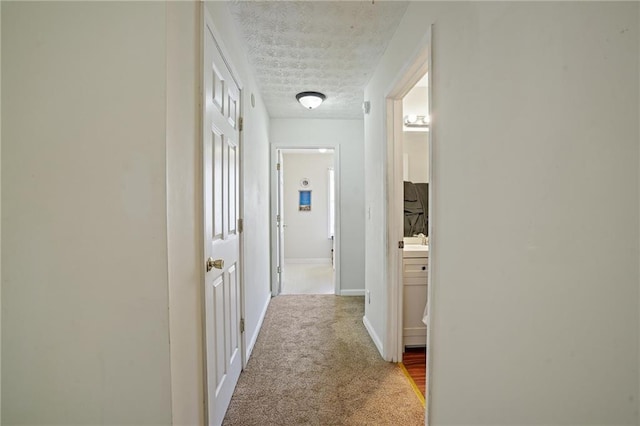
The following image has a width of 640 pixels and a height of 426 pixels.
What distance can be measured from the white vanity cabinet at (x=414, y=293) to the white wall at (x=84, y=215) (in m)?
1.81

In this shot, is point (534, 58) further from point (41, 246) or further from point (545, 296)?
point (41, 246)

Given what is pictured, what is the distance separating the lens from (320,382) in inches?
77.6

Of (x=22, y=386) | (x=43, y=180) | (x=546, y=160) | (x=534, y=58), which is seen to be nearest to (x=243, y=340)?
(x=22, y=386)

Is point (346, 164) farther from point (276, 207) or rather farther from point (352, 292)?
point (352, 292)

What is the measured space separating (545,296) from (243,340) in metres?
1.88

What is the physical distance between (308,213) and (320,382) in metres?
4.70

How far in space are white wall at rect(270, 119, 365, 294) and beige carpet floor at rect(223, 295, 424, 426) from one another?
1134mm

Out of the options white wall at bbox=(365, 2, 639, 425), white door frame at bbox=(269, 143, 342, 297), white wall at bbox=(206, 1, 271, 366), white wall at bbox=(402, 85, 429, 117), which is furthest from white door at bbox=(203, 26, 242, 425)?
white door frame at bbox=(269, 143, 342, 297)

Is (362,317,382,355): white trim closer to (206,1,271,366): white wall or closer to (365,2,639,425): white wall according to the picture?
(206,1,271,366): white wall

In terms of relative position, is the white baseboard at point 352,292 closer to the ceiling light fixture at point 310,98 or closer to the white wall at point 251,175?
the white wall at point 251,175

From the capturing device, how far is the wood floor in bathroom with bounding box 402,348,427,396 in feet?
6.59

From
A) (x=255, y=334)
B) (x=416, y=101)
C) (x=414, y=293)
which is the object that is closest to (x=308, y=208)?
(x=416, y=101)

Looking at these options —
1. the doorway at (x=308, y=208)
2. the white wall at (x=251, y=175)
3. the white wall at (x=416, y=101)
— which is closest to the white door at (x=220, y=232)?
the white wall at (x=251, y=175)

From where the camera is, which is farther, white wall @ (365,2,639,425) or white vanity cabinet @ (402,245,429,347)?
white vanity cabinet @ (402,245,429,347)
